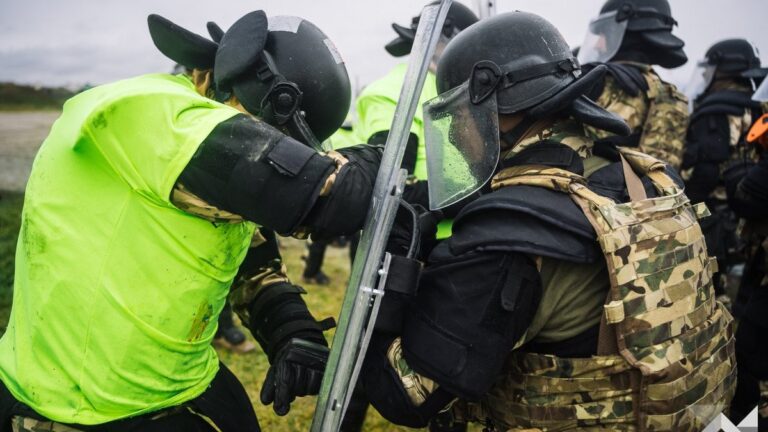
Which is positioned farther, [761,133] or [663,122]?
[663,122]

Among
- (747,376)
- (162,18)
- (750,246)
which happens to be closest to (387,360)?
(162,18)

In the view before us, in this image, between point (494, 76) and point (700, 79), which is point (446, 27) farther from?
point (700, 79)

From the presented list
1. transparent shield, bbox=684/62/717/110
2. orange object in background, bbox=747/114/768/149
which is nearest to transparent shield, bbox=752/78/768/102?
orange object in background, bbox=747/114/768/149

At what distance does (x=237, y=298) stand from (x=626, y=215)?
1.45 m

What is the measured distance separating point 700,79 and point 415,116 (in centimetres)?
379

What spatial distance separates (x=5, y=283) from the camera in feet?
17.0

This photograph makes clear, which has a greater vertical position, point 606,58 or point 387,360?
point 606,58

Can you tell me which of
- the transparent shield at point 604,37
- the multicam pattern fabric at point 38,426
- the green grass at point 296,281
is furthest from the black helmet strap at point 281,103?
the transparent shield at point 604,37

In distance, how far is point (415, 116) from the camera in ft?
10.0

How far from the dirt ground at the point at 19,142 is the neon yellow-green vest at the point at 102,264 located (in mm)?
7661

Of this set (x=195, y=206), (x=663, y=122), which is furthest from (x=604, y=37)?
(x=195, y=206)

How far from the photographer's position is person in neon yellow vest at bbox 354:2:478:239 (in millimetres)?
2941

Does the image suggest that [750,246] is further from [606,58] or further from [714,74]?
[714,74]

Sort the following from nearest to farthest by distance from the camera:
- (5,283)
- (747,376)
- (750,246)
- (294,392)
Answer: (294,392) < (747,376) < (750,246) < (5,283)
